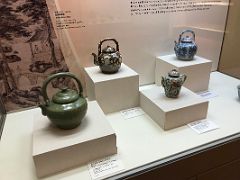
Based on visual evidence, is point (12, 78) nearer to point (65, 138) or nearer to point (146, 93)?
point (65, 138)

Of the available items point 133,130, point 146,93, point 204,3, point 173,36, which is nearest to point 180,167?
point 133,130

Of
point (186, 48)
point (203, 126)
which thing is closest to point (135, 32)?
point (186, 48)

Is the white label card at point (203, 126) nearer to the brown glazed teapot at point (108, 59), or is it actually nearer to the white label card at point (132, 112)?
the white label card at point (132, 112)

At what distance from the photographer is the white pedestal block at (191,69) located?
142cm

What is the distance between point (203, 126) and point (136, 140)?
1.23ft

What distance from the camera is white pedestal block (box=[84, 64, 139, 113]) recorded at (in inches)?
48.2

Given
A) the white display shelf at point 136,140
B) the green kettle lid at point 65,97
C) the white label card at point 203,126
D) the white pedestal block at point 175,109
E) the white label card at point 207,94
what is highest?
the green kettle lid at point 65,97

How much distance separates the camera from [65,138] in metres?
0.90

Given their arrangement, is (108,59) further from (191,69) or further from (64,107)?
(191,69)

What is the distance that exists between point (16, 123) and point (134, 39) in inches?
36.4

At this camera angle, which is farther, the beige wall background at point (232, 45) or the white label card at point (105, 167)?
the beige wall background at point (232, 45)

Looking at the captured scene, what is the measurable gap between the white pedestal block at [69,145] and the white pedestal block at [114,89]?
271 mm

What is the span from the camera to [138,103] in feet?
4.49

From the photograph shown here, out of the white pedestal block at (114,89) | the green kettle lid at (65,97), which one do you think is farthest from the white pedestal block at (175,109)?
the green kettle lid at (65,97)
